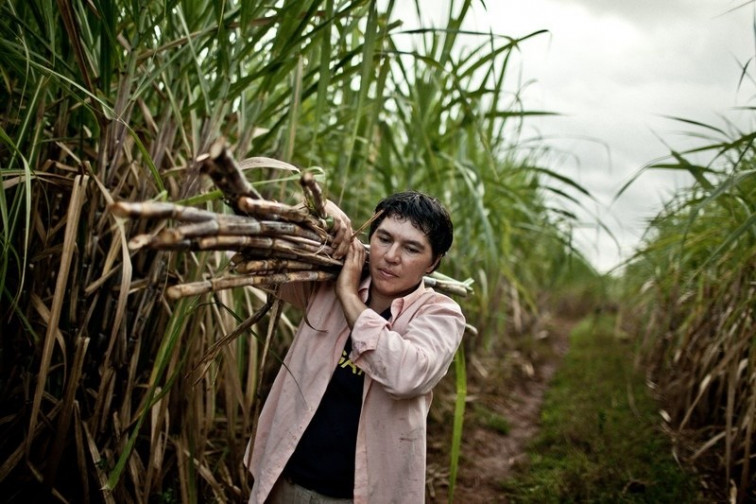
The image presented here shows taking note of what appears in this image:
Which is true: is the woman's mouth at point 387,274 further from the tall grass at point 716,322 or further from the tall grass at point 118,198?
the tall grass at point 716,322

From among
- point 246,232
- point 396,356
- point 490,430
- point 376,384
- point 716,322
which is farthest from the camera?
point 490,430

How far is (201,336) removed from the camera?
1.69 m

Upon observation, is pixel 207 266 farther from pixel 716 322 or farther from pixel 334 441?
pixel 716 322

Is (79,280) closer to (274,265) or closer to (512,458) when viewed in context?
(274,265)

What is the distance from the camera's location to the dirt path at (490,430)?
271 cm

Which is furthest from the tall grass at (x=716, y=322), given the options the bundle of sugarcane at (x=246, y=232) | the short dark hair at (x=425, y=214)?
the bundle of sugarcane at (x=246, y=232)

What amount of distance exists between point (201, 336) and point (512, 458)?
2167mm

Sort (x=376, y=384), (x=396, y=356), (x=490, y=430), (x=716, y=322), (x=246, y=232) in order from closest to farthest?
(x=246, y=232), (x=396, y=356), (x=376, y=384), (x=716, y=322), (x=490, y=430)

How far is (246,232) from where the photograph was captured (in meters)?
0.96

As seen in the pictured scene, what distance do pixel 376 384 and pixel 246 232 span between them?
0.56 m

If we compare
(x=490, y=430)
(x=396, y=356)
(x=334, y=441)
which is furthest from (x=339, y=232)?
(x=490, y=430)

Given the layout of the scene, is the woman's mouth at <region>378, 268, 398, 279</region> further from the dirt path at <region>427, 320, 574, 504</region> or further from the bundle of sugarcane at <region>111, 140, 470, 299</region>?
the dirt path at <region>427, 320, 574, 504</region>

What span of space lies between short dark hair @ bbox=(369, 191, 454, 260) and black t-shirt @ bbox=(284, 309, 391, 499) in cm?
36

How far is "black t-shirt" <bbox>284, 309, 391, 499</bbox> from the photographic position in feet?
4.43
